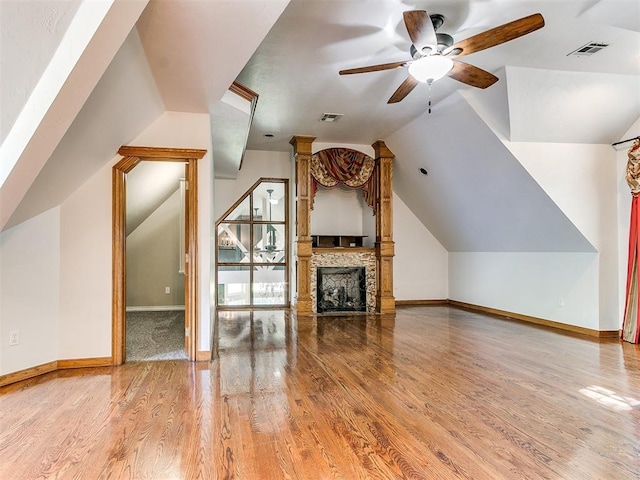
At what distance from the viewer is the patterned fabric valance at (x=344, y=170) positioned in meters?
6.75

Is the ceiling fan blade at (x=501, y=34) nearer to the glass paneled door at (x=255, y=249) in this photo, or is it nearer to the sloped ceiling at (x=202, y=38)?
the sloped ceiling at (x=202, y=38)

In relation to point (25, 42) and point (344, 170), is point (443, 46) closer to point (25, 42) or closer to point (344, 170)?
point (25, 42)

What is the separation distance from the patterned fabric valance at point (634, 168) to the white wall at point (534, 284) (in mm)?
896

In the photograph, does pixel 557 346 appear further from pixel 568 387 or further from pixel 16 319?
pixel 16 319

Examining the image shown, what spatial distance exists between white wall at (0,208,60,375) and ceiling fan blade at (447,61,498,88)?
11.9 feet

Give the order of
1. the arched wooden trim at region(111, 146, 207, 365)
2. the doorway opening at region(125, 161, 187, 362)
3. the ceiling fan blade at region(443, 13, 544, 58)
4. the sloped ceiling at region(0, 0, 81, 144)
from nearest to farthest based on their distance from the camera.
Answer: the sloped ceiling at region(0, 0, 81, 144) < the ceiling fan blade at region(443, 13, 544, 58) < the arched wooden trim at region(111, 146, 207, 365) < the doorway opening at region(125, 161, 187, 362)

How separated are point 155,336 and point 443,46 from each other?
14.7ft

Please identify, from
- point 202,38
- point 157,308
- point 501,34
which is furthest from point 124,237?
point 157,308

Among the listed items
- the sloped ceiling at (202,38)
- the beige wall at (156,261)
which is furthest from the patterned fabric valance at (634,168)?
the beige wall at (156,261)

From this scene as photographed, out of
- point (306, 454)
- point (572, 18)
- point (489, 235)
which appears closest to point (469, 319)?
point (489, 235)

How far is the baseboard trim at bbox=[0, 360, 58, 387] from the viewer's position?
3126 mm

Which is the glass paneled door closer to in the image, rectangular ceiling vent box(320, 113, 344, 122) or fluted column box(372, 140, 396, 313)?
fluted column box(372, 140, 396, 313)

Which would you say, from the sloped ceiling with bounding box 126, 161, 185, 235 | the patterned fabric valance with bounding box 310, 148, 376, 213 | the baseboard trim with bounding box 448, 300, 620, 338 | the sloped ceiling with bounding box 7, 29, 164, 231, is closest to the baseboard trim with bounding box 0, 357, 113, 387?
the sloped ceiling with bounding box 7, 29, 164, 231

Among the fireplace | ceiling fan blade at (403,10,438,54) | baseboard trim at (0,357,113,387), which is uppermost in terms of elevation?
ceiling fan blade at (403,10,438,54)
